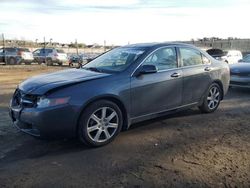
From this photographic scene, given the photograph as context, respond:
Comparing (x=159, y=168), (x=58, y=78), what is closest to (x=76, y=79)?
(x=58, y=78)

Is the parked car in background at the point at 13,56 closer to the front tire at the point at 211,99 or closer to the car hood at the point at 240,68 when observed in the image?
the car hood at the point at 240,68

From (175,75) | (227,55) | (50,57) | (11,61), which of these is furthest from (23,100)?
(50,57)

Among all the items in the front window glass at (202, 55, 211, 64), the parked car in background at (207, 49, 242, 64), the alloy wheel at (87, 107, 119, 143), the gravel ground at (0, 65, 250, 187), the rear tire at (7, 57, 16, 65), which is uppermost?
the front window glass at (202, 55, 211, 64)

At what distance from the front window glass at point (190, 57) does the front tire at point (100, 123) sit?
2.02 metres

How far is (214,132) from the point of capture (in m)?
6.38

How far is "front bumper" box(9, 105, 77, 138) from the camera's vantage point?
201 inches

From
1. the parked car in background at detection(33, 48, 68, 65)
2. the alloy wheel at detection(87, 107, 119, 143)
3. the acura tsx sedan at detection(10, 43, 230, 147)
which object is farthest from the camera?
the parked car in background at detection(33, 48, 68, 65)

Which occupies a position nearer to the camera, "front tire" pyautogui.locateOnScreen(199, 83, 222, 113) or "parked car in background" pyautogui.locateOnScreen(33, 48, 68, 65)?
"front tire" pyautogui.locateOnScreen(199, 83, 222, 113)

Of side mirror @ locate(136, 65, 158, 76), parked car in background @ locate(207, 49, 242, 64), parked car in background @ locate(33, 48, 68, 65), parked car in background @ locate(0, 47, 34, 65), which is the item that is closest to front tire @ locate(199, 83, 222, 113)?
side mirror @ locate(136, 65, 158, 76)

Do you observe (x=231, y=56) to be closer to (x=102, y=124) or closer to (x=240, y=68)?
(x=240, y=68)

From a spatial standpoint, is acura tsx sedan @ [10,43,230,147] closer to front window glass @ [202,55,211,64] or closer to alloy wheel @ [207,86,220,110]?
front window glass @ [202,55,211,64]

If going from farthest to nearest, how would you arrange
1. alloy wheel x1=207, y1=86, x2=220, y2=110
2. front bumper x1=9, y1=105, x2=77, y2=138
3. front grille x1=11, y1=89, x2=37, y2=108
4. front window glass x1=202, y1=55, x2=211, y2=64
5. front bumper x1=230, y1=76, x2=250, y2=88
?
front bumper x1=230, y1=76, x2=250, y2=88
alloy wheel x1=207, y1=86, x2=220, y2=110
front window glass x1=202, y1=55, x2=211, y2=64
front grille x1=11, y1=89, x2=37, y2=108
front bumper x1=9, y1=105, x2=77, y2=138

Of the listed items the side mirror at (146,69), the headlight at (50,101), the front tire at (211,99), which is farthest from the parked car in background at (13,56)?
the headlight at (50,101)

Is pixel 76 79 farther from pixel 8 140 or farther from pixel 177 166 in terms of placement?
pixel 177 166
